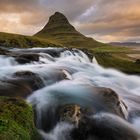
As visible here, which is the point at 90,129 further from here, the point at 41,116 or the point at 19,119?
the point at 19,119

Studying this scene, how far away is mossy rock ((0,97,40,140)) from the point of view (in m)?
12.4

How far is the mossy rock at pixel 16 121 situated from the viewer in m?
12.4

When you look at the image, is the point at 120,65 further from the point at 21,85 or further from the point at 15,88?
the point at 15,88

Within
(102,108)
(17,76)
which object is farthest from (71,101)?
(17,76)

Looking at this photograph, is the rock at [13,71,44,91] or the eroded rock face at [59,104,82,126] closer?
the eroded rock face at [59,104,82,126]

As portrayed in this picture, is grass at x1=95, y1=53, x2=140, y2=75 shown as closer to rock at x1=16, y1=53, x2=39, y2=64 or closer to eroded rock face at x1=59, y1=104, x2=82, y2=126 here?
rock at x1=16, y1=53, x2=39, y2=64

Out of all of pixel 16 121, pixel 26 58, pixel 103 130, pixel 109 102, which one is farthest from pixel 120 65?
pixel 16 121

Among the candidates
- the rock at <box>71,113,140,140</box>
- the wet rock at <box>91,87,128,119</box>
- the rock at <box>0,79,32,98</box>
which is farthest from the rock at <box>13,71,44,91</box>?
the rock at <box>71,113,140,140</box>

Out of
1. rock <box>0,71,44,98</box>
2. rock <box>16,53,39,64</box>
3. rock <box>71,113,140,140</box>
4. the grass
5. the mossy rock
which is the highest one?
the mossy rock

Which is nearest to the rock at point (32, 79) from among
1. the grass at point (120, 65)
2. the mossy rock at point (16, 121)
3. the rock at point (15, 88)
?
the rock at point (15, 88)

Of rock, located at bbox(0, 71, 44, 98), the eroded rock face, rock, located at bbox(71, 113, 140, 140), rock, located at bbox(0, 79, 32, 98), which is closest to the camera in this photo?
rock, located at bbox(71, 113, 140, 140)

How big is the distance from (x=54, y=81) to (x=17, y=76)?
309 cm

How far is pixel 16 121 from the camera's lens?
14039mm

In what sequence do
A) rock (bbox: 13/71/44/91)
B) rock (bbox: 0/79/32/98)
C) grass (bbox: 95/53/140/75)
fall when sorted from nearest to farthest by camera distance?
rock (bbox: 0/79/32/98), rock (bbox: 13/71/44/91), grass (bbox: 95/53/140/75)
